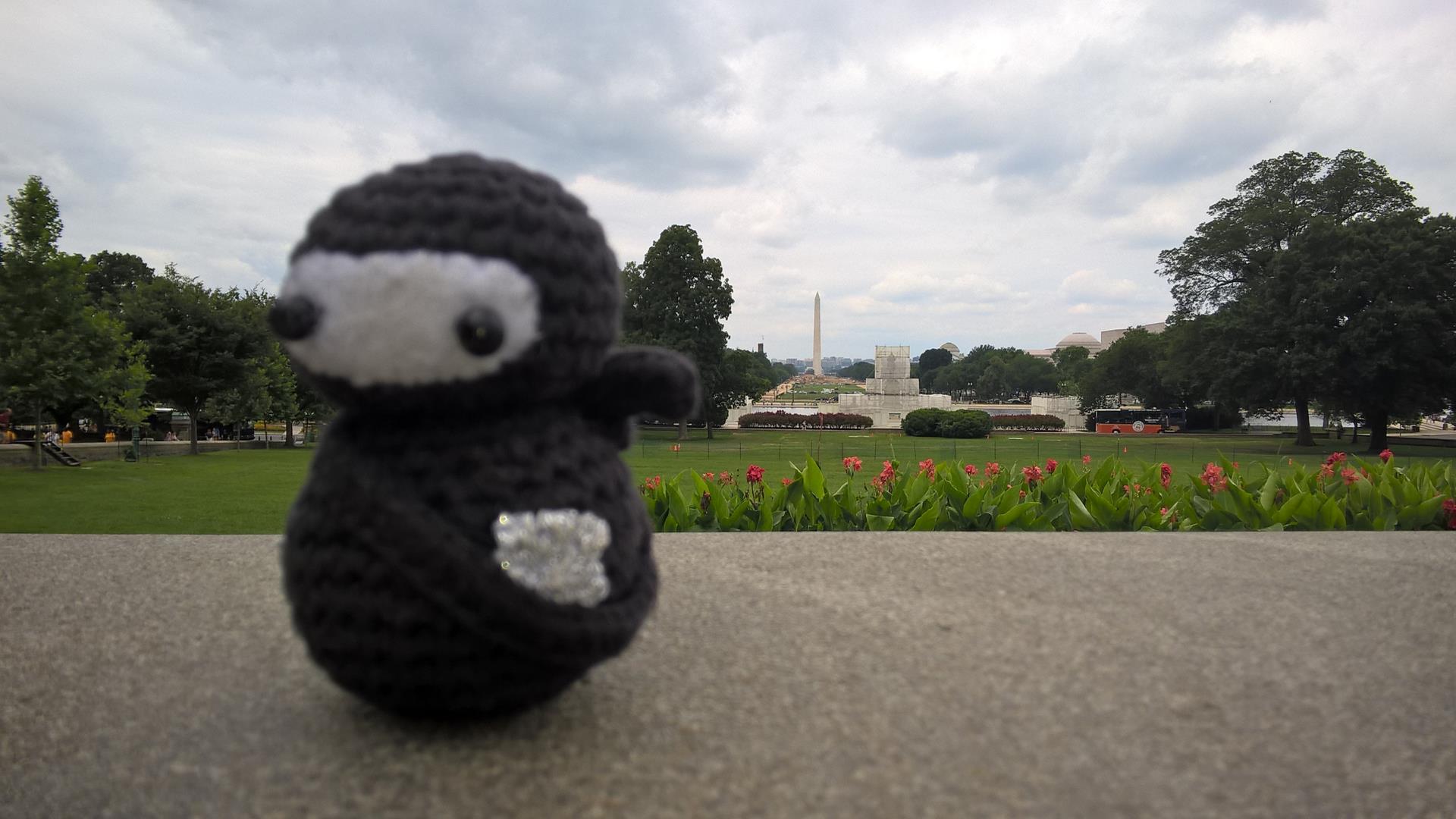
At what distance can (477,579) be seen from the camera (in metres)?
2.15

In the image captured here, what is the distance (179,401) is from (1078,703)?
2291 cm

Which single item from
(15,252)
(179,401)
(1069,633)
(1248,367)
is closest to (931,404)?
(1248,367)

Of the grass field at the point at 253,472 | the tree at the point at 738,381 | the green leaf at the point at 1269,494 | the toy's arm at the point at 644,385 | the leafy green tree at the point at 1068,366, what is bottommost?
the grass field at the point at 253,472

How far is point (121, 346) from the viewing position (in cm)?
1491

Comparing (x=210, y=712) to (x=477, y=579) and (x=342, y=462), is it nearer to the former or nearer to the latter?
(x=342, y=462)

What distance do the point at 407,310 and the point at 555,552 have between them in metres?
0.72

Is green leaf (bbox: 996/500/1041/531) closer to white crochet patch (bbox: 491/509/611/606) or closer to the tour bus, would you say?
white crochet patch (bbox: 491/509/611/606)

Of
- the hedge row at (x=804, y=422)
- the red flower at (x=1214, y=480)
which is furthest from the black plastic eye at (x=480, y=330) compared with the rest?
the hedge row at (x=804, y=422)

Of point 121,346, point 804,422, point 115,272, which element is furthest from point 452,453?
point 115,272

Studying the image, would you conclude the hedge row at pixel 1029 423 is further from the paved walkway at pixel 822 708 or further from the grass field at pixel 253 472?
the paved walkway at pixel 822 708

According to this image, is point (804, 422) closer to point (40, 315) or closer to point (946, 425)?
point (946, 425)

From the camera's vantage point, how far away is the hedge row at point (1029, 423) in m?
40.5

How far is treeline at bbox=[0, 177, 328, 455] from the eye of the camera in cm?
1298

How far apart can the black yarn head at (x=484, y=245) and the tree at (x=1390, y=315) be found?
84.0 ft
